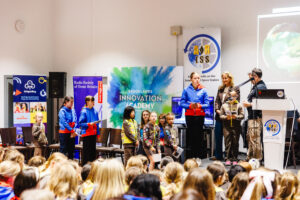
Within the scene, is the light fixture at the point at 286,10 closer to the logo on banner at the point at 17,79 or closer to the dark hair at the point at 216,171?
the dark hair at the point at 216,171

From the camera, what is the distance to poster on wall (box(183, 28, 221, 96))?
781cm

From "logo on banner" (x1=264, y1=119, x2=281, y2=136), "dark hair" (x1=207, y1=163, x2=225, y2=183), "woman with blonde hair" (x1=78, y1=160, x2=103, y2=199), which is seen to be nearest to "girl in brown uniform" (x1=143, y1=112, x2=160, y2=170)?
"logo on banner" (x1=264, y1=119, x2=281, y2=136)

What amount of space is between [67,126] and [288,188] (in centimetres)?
431

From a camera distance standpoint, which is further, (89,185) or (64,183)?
(89,185)

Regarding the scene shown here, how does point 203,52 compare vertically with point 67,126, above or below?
above

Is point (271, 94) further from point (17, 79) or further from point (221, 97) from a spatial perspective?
point (17, 79)

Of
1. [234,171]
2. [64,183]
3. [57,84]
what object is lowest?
[234,171]

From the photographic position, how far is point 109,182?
9.33 feet

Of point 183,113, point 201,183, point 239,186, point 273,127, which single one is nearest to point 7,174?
point 201,183

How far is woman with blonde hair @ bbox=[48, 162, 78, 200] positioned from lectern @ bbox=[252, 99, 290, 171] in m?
3.02

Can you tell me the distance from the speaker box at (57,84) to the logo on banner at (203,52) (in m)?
3.42

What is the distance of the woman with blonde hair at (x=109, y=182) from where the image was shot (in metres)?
2.79

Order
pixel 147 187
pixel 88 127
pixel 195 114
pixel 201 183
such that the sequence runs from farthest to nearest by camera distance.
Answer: pixel 88 127 → pixel 195 114 → pixel 201 183 → pixel 147 187

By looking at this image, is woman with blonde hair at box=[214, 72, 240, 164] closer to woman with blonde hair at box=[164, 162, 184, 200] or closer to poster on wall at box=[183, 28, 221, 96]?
poster on wall at box=[183, 28, 221, 96]
